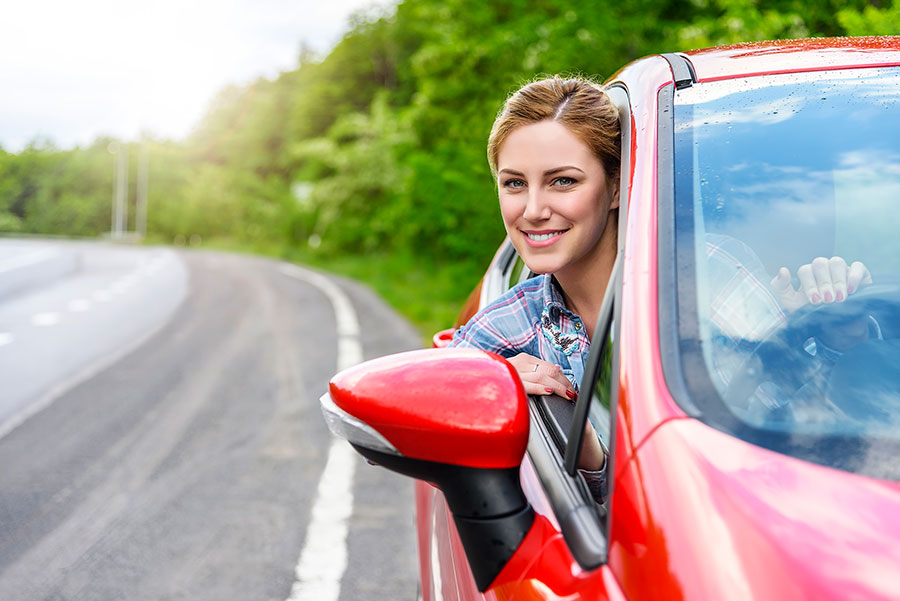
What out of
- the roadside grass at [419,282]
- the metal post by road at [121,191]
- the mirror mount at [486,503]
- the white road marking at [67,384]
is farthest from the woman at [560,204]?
the metal post by road at [121,191]

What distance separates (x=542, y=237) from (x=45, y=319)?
37.8ft

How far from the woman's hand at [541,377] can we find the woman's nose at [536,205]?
279 millimetres

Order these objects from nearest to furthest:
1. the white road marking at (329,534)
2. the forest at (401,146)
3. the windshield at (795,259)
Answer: the windshield at (795,259) < the white road marking at (329,534) < the forest at (401,146)

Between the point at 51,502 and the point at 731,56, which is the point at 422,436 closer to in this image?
the point at 731,56

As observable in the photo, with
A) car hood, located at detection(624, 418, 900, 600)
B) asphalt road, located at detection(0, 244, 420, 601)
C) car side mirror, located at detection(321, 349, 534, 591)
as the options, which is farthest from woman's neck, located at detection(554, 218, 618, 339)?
asphalt road, located at detection(0, 244, 420, 601)

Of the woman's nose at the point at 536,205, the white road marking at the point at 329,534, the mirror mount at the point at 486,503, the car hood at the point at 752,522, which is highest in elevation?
the woman's nose at the point at 536,205

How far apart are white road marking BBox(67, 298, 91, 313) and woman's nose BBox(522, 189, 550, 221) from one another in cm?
1269

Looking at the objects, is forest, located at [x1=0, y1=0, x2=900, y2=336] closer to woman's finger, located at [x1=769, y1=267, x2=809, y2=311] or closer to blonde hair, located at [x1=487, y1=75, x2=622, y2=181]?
blonde hair, located at [x1=487, y1=75, x2=622, y2=181]

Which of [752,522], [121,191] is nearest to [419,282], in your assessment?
[752,522]

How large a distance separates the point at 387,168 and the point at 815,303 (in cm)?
3191

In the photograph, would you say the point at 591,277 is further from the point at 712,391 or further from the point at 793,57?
the point at 712,391

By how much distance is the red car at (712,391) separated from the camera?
1029 mm

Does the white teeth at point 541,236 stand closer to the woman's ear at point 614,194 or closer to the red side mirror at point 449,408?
the woman's ear at point 614,194

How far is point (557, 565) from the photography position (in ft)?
4.01
